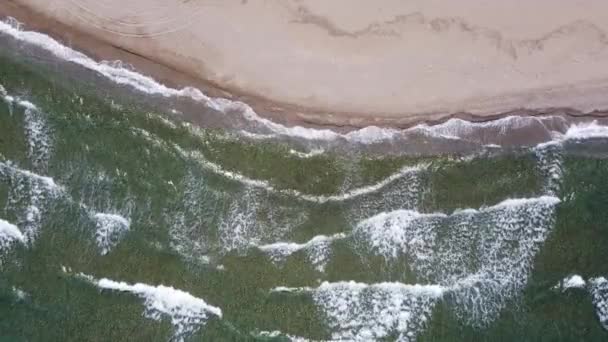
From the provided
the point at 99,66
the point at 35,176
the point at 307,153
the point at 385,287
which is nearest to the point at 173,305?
the point at 35,176

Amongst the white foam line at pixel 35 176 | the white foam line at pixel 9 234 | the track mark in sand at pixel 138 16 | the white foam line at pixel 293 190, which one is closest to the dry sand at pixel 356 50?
the track mark in sand at pixel 138 16

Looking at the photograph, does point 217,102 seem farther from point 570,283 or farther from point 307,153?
point 570,283

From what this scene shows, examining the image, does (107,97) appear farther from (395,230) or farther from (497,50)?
(497,50)

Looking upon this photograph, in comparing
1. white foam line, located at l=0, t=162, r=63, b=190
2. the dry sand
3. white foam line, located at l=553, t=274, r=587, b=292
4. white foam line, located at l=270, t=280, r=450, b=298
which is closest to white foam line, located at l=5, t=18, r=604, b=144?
the dry sand

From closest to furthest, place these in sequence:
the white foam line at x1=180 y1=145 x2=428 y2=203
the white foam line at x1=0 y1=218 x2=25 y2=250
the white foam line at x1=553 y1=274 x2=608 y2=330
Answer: the white foam line at x1=553 y1=274 x2=608 y2=330, the white foam line at x1=0 y1=218 x2=25 y2=250, the white foam line at x1=180 y1=145 x2=428 y2=203

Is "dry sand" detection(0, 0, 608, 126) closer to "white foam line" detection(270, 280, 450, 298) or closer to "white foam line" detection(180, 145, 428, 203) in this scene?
"white foam line" detection(180, 145, 428, 203)

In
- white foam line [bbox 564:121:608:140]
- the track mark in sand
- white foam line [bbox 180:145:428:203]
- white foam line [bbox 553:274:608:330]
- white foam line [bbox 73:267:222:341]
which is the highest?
the track mark in sand

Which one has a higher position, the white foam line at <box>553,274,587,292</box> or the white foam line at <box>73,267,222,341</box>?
the white foam line at <box>553,274,587,292</box>
